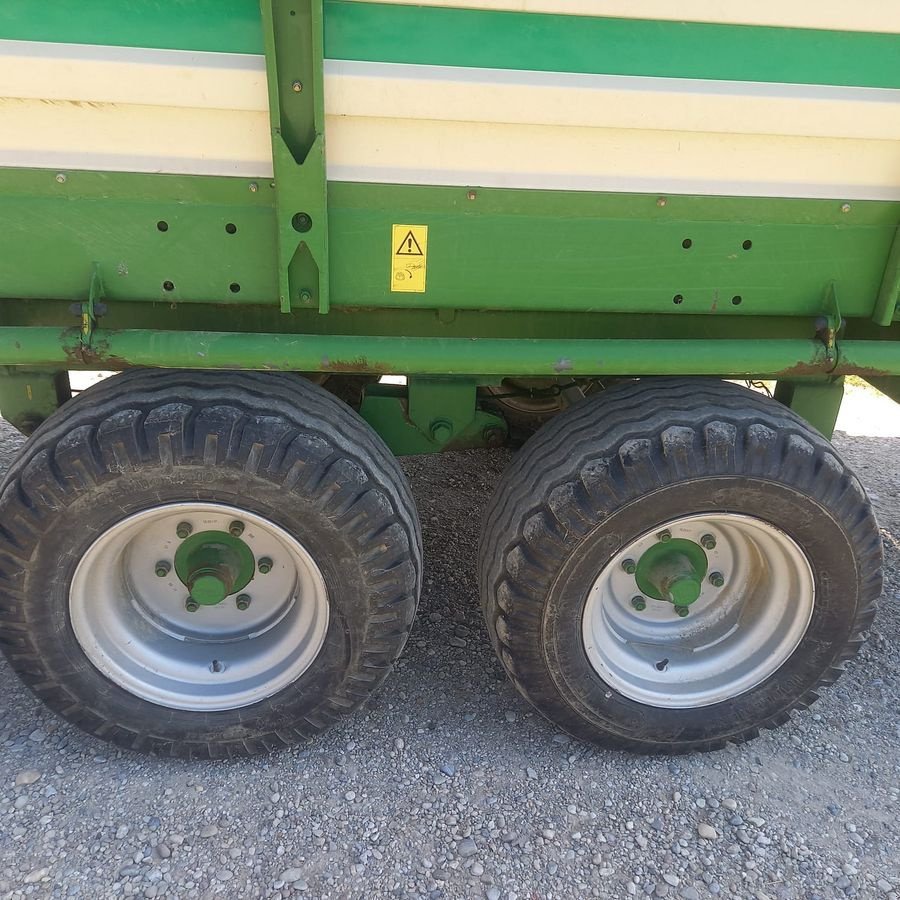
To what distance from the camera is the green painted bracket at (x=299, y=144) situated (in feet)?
5.80

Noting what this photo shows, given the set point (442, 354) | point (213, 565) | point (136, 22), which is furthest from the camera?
point (213, 565)

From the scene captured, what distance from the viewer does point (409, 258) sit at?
2076mm

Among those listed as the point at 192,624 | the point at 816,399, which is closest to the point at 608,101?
the point at 816,399

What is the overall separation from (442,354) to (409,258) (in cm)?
27

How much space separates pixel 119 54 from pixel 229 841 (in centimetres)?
208

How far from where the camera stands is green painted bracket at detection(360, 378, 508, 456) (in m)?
2.51

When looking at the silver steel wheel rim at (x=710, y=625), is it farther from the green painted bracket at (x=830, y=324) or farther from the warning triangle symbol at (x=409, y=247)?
the warning triangle symbol at (x=409, y=247)

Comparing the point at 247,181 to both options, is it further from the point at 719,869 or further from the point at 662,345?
the point at 719,869

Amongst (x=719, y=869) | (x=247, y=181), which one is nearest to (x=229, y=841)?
(x=719, y=869)

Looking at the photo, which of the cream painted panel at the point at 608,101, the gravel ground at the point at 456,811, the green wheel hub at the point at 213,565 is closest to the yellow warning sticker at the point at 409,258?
the cream painted panel at the point at 608,101

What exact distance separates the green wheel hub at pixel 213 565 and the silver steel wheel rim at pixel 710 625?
1062 mm

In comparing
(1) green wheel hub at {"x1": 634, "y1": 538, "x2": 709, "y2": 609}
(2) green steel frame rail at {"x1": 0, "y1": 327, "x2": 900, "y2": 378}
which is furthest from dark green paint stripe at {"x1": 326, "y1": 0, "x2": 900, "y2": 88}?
(1) green wheel hub at {"x1": 634, "y1": 538, "x2": 709, "y2": 609}

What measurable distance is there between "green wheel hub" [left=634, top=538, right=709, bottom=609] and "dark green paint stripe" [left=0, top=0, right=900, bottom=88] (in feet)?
4.42

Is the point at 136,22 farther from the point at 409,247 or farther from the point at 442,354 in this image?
the point at 442,354
